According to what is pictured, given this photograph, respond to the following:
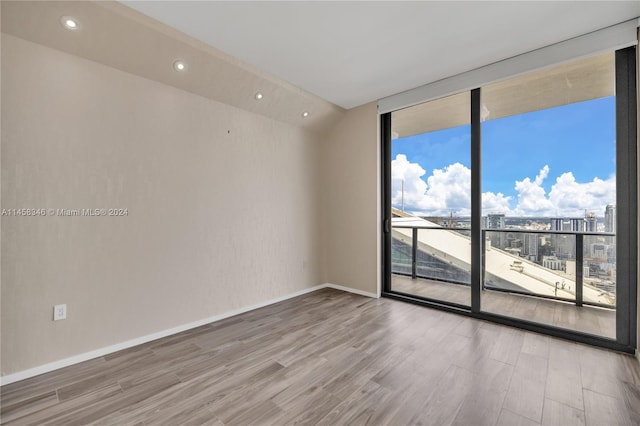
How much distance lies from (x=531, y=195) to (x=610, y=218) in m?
0.71

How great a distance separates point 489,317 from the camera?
3.07 meters

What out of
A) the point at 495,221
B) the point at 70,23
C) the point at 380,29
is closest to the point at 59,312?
the point at 70,23

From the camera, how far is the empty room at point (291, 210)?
77.0 inches

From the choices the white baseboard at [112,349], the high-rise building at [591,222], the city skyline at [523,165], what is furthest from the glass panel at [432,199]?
the white baseboard at [112,349]

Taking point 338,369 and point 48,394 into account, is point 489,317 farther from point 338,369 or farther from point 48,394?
point 48,394

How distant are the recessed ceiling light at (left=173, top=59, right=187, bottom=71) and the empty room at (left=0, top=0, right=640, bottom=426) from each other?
0.9 inches

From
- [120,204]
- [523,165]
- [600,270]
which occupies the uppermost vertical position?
[523,165]

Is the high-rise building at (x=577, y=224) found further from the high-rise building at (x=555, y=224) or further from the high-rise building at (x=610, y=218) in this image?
the high-rise building at (x=610, y=218)

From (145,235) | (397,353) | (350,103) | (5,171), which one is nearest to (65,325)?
(145,235)

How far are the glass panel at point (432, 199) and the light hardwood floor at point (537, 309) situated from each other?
3 cm

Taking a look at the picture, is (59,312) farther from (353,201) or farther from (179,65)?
(353,201)

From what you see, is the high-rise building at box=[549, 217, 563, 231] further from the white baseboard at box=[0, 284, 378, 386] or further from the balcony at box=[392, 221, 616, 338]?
the white baseboard at box=[0, 284, 378, 386]

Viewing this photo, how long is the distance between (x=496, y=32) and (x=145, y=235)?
3.80m

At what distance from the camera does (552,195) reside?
3.07 meters
